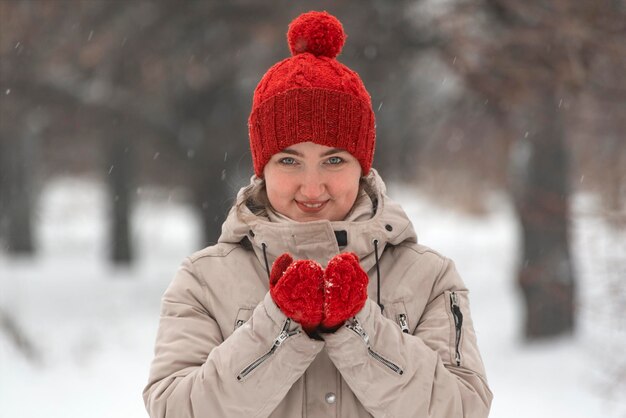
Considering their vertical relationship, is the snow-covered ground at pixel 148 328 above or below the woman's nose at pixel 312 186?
below

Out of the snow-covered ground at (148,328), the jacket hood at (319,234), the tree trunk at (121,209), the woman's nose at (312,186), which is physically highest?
the woman's nose at (312,186)

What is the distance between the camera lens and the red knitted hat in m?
2.03

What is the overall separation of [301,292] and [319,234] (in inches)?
10.4

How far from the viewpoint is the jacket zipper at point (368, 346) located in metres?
1.74

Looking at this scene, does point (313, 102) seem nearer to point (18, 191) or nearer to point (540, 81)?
point (540, 81)

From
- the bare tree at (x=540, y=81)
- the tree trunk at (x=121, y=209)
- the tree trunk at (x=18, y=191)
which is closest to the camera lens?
the bare tree at (x=540, y=81)

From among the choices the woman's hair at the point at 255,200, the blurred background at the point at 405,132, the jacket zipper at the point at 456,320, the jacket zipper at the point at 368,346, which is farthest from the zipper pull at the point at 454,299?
the blurred background at the point at 405,132

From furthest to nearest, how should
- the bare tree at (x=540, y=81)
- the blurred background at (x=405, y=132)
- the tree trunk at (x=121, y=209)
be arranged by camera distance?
the tree trunk at (x=121, y=209)
the blurred background at (x=405, y=132)
the bare tree at (x=540, y=81)

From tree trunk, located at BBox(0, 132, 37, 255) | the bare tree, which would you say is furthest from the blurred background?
tree trunk, located at BBox(0, 132, 37, 255)

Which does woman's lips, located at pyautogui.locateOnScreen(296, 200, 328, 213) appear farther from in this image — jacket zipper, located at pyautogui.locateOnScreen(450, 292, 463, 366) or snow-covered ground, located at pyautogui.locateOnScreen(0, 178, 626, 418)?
snow-covered ground, located at pyautogui.locateOnScreen(0, 178, 626, 418)

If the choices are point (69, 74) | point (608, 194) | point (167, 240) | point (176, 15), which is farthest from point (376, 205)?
point (167, 240)

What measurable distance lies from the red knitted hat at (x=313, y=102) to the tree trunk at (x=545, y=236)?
6823 millimetres

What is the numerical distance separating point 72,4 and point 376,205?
779cm

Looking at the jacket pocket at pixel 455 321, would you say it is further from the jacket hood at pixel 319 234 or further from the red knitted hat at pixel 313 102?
the red knitted hat at pixel 313 102
